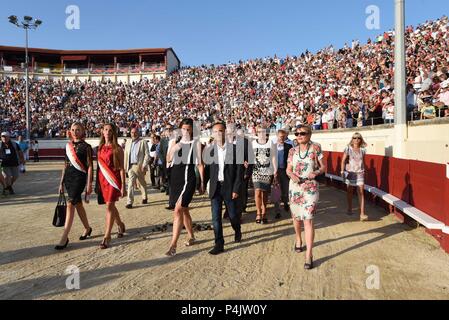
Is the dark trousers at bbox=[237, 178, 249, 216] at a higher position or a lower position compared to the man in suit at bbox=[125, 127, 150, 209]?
lower

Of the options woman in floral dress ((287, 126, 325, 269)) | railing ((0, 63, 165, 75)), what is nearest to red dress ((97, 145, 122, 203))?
woman in floral dress ((287, 126, 325, 269))

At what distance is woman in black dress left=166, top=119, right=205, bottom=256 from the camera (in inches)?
202

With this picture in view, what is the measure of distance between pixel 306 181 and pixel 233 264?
4.74 ft

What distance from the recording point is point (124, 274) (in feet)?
14.7

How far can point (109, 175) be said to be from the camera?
5590 mm

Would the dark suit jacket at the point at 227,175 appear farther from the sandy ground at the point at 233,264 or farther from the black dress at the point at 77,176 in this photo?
the black dress at the point at 77,176

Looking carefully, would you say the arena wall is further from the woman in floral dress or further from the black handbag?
the black handbag

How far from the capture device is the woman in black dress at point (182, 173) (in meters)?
5.14

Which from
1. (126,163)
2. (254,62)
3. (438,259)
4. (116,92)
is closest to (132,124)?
(116,92)

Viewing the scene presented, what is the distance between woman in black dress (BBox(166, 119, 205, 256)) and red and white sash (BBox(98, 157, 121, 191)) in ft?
3.16

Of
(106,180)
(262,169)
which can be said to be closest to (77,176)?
(106,180)

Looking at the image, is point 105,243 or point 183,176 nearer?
point 183,176

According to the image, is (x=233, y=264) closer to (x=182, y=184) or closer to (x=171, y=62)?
(x=182, y=184)

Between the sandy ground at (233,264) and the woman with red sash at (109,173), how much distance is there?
1.64ft
